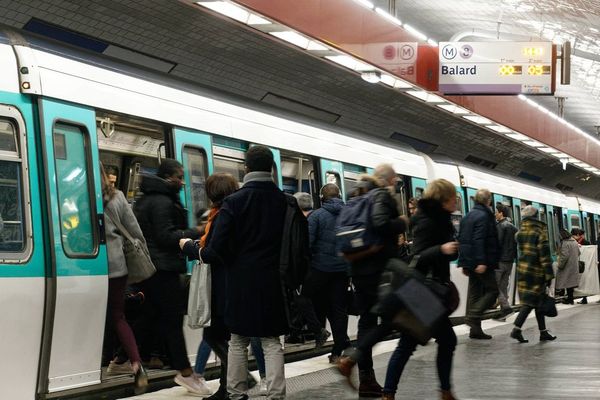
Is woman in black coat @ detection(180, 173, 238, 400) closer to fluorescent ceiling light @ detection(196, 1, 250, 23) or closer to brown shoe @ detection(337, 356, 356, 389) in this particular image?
brown shoe @ detection(337, 356, 356, 389)

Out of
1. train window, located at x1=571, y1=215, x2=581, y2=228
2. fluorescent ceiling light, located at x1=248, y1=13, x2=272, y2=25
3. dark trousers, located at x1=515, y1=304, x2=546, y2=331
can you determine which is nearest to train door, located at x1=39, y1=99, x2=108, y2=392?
fluorescent ceiling light, located at x1=248, y1=13, x2=272, y2=25

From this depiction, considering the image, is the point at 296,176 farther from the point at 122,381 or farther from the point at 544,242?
the point at 122,381

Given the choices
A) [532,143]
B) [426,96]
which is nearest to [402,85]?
[426,96]

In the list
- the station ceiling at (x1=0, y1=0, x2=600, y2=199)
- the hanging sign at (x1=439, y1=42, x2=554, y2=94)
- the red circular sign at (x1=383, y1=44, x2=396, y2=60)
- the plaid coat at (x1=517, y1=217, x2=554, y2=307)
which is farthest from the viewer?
the hanging sign at (x1=439, y1=42, x2=554, y2=94)

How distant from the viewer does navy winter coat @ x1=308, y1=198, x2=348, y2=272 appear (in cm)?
1087

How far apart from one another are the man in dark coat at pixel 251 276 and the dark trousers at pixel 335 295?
3359 millimetres

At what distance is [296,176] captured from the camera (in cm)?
A: 1256

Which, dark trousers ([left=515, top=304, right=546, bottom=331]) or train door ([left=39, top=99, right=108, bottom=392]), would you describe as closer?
train door ([left=39, top=99, right=108, bottom=392])

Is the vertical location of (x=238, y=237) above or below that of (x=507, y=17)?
below

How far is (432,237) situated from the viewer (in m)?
8.34

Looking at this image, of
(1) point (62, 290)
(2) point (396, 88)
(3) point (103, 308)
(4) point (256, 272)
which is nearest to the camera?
(4) point (256, 272)

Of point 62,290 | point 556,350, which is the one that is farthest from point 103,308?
point 556,350

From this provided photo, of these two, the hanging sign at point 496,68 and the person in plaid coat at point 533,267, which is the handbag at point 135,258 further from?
the hanging sign at point 496,68

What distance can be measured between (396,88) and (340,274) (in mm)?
6071
